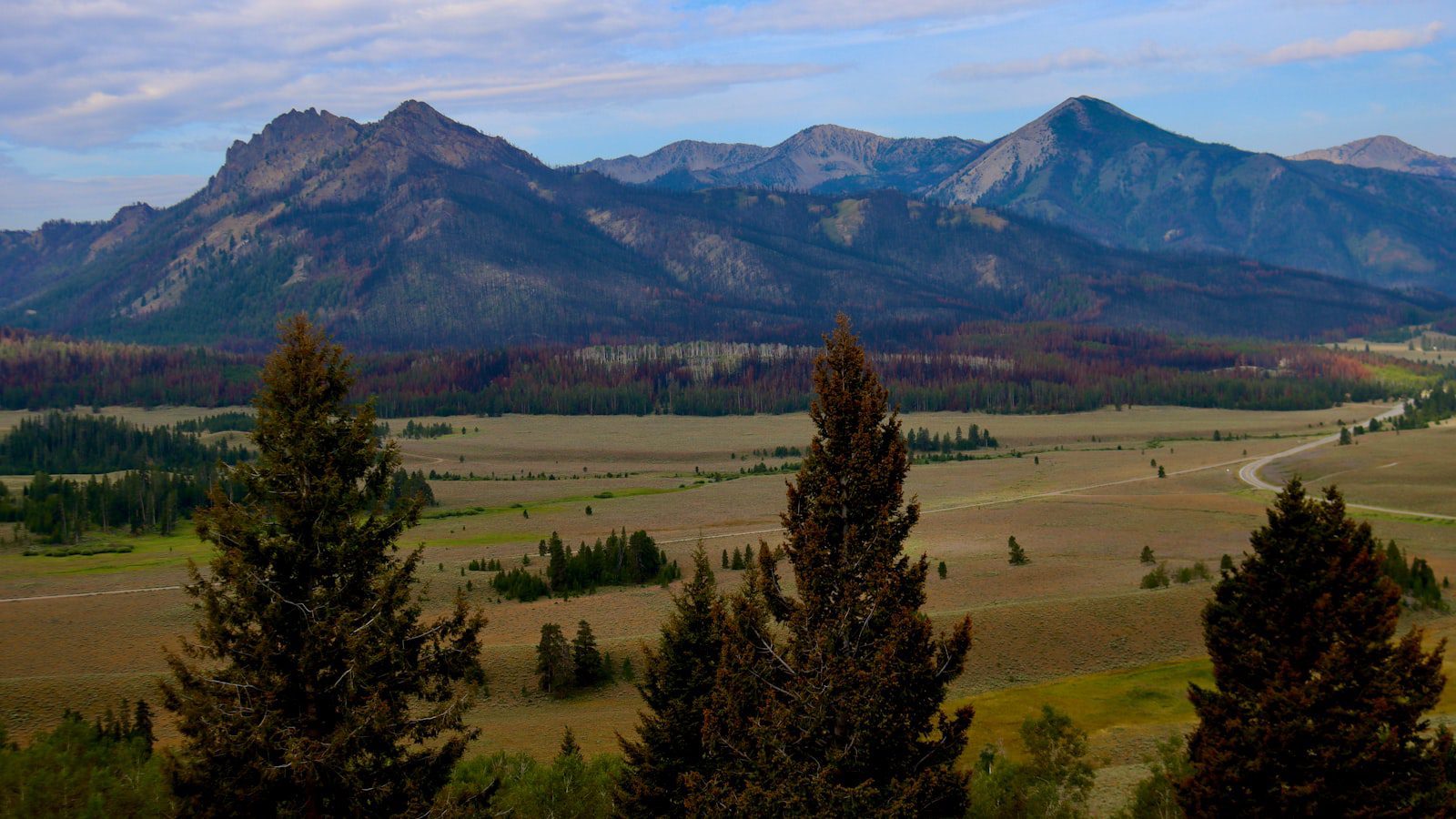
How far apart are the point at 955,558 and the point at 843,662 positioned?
5594 cm

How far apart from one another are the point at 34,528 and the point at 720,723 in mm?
86398

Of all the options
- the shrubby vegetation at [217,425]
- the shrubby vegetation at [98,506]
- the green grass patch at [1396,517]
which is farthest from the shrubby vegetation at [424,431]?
the green grass patch at [1396,517]

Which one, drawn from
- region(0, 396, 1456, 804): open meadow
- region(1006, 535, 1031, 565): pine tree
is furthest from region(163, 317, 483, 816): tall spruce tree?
region(1006, 535, 1031, 565): pine tree

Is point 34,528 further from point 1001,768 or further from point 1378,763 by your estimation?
point 1378,763

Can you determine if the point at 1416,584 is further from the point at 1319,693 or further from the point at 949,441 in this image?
the point at 949,441

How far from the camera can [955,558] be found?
7562cm

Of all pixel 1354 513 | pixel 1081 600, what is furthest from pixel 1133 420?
pixel 1081 600

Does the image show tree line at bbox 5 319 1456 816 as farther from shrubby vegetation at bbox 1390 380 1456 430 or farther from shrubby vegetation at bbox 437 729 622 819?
shrubby vegetation at bbox 1390 380 1456 430

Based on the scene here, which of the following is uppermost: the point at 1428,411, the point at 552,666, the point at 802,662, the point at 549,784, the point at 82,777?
the point at 1428,411

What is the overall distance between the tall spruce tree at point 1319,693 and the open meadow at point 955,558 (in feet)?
32.5

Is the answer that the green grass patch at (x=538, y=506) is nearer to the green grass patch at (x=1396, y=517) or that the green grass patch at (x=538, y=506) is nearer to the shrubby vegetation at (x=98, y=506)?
the shrubby vegetation at (x=98, y=506)

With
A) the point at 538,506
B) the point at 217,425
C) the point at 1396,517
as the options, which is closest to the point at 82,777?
the point at 538,506

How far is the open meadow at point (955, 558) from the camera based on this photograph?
149 ft

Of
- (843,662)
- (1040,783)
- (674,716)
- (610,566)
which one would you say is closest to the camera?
(843,662)
